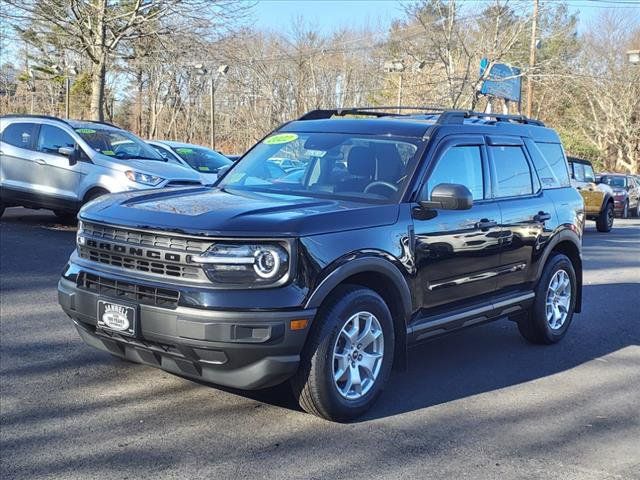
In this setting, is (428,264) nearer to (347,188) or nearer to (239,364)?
(347,188)

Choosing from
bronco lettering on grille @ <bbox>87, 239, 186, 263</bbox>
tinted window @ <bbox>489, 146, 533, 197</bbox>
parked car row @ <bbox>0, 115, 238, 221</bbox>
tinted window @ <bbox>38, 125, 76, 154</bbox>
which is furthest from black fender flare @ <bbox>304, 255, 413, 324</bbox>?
tinted window @ <bbox>38, 125, 76, 154</bbox>

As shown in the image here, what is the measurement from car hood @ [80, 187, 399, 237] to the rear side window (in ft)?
7.84

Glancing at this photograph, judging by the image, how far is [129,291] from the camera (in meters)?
4.29

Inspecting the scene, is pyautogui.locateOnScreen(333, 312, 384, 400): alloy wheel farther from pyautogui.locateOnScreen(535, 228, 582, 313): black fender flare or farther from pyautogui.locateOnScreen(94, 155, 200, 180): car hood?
pyautogui.locateOnScreen(94, 155, 200, 180): car hood

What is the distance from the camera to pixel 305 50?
134 ft

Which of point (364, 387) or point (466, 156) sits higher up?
point (466, 156)

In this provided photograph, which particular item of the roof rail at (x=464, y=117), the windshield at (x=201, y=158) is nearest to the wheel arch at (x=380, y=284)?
the roof rail at (x=464, y=117)

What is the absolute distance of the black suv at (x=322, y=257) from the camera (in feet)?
13.3

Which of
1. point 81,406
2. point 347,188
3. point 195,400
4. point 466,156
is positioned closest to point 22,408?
point 81,406

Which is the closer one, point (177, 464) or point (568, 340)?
point (177, 464)

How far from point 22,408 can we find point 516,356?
3.99 m

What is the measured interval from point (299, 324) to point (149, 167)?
7725 mm

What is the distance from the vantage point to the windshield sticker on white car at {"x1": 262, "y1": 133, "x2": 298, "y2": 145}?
5836 millimetres

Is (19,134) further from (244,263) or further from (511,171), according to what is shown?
(244,263)
